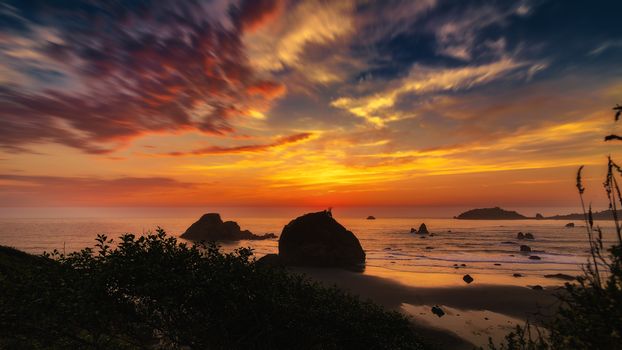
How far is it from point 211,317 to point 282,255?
57435mm

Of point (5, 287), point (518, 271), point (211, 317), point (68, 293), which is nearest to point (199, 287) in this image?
point (211, 317)

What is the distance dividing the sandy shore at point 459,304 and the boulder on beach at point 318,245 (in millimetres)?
10681

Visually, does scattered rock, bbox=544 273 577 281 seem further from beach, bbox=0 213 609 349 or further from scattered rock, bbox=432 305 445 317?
scattered rock, bbox=432 305 445 317

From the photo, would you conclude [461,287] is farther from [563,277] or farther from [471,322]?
[563,277]

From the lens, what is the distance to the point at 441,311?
36.0 m

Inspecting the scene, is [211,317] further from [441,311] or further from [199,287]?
[441,311]

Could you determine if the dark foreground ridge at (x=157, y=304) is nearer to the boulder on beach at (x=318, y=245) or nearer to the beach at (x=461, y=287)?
the beach at (x=461, y=287)

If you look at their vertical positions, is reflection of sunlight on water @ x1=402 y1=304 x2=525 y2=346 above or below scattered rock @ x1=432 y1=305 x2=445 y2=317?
below

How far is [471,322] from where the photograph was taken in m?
32.9

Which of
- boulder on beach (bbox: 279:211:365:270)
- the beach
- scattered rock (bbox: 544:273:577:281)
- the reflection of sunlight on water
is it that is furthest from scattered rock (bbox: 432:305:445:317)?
scattered rock (bbox: 544:273:577:281)

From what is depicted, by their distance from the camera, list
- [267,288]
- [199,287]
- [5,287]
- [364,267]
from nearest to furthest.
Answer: [5,287]
[199,287]
[267,288]
[364,267]

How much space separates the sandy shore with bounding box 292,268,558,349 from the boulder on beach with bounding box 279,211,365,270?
10.7 meters

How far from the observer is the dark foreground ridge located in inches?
461

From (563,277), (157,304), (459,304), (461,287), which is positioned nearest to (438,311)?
(459,304)
